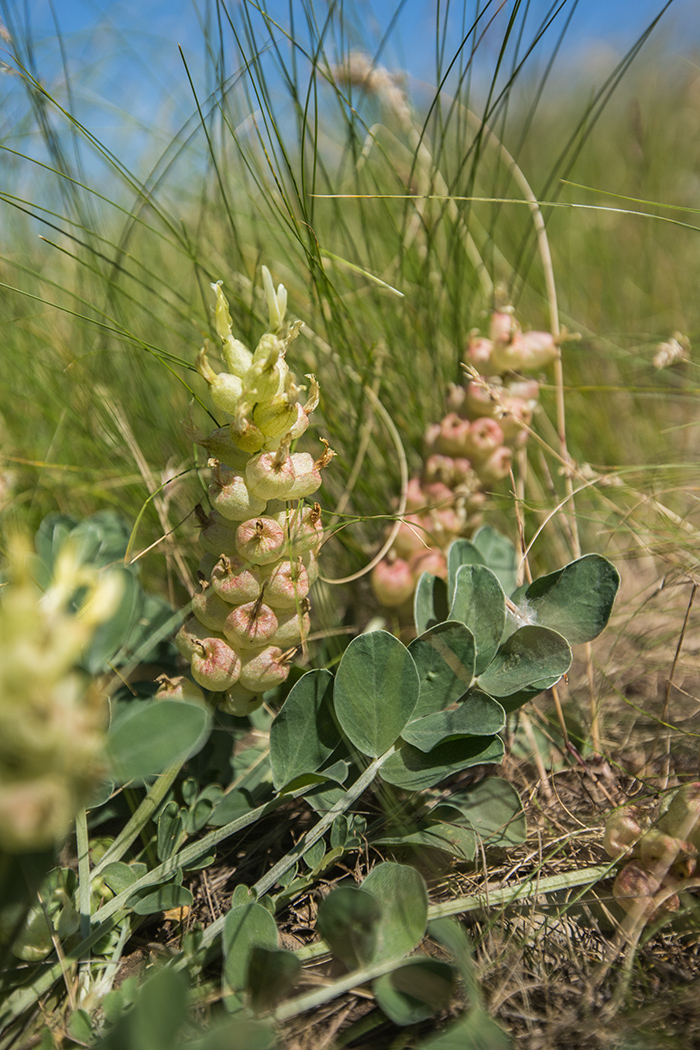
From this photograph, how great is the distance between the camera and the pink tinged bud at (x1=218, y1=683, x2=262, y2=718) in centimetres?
88

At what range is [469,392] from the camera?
1.28 m

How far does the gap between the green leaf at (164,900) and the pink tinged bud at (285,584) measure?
13.4 inches

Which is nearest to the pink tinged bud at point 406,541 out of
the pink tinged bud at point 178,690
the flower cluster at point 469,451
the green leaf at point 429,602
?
the flower cluster at point 469,451

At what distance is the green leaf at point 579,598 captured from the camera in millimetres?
947

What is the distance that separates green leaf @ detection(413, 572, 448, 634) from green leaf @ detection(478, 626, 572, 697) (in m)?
0.14

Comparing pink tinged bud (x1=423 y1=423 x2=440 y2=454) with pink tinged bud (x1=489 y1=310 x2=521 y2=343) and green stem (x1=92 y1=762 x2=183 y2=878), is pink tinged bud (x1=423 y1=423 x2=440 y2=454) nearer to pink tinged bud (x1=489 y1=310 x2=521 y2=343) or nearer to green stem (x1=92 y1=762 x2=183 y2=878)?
pink tinged bud (x1=489 y1=310 x2=521 y2=343)

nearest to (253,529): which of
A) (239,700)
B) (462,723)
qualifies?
(239,700)

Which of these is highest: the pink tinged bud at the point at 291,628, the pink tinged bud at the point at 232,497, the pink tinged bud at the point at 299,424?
the pink tinged bud at the point at 299,424

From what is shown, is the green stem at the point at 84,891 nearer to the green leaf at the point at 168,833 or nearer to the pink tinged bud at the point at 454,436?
the green leaf at the point at 168,833

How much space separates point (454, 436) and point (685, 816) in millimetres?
706

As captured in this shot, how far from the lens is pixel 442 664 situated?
3.02 feet

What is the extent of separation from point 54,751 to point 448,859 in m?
0.66

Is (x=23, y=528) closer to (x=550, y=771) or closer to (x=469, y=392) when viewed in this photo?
(x=469, y=392)

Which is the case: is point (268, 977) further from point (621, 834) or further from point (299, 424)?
point (299, 424)
